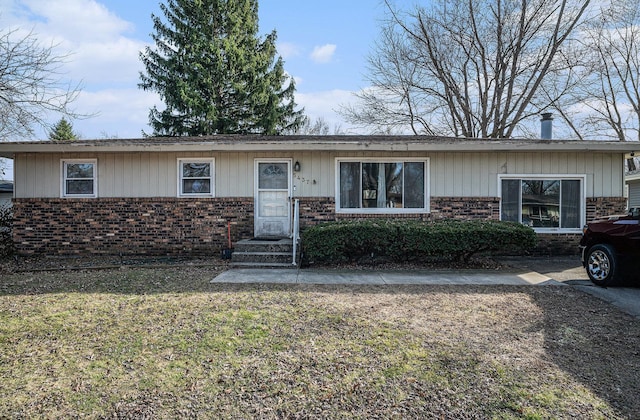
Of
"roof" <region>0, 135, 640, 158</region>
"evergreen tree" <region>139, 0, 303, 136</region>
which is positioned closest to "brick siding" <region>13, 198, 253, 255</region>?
"roof" <region>0, 135, 640, 158</region>

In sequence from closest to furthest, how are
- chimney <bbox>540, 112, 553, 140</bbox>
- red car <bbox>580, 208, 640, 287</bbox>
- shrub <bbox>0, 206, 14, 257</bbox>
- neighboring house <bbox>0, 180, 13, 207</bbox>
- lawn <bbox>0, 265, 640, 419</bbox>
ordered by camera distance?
lawn <bbox>0, 265, 640, 419</bbox>
red car <bbox>580, 208, 640, 287</bbox>
shrub <bbox>0, 206, 14, 257</bbox>
chimney <bbox>540, 112, 553, 140</bbox>
neighboring house <bbox>0, 180, 13, 207</bbox>

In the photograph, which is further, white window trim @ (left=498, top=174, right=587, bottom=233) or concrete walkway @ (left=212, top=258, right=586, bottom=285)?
white window trim @ (left=498, top=174, right=587, bottom=233)

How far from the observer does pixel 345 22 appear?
44.5ft

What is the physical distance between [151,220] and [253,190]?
2686 millimetres

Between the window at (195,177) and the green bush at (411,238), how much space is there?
324 cm

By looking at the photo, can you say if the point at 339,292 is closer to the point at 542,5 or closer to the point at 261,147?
the point at 261,147

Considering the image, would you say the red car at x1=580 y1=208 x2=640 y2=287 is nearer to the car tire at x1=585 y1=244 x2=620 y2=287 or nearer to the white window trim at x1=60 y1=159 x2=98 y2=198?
the car tire at x1=585 y1=244 x2=620 y2=287

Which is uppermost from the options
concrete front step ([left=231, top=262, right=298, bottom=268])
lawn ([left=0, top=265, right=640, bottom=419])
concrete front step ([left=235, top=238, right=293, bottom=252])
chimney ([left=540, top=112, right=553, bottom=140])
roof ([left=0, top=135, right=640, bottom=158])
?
chimney ([left=540, top=112, right=553, bottom=140])

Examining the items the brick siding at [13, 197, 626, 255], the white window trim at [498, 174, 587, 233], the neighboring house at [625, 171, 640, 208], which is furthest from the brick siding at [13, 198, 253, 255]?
the neighboring house at [625, 171, 640, 208]

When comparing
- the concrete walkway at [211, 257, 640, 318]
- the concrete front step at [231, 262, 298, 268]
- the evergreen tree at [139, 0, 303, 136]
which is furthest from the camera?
the evergreen tree at [139, 0, 303, 136]

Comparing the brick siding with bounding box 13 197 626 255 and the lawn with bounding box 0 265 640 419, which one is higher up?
the brick siding with bounding box 13 197 626 255

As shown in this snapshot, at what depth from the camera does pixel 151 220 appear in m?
9.40

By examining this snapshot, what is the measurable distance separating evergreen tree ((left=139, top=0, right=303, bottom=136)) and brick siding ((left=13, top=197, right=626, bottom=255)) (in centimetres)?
1084

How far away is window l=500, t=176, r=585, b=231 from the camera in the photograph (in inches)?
375
